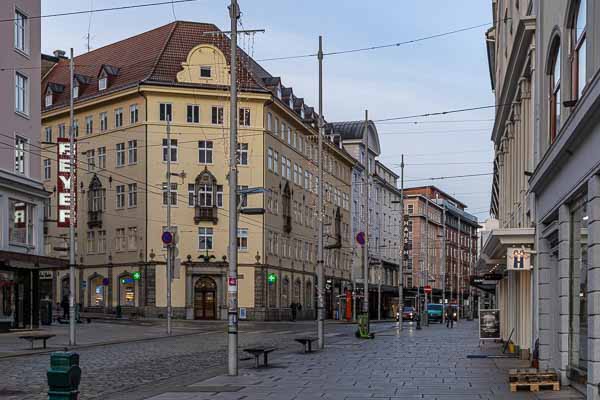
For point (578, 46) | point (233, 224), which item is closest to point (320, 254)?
point (233, 224)

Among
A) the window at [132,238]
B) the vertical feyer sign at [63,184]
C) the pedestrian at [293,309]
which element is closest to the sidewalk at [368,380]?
the vertical feyer sign at [63,184]

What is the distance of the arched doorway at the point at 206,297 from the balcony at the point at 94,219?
10.6 m

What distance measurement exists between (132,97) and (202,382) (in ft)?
175

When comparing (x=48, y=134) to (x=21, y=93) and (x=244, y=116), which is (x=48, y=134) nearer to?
(x=244, y=116)

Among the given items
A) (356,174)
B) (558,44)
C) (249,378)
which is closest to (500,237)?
(558,44)

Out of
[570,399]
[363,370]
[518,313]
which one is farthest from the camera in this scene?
[518,313]

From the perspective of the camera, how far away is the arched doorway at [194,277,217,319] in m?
69.9

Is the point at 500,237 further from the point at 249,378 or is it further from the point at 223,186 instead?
the point at 223,186

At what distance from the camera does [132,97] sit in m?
70.9

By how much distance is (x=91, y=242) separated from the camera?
75688 millimetres

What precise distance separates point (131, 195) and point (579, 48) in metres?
57.9

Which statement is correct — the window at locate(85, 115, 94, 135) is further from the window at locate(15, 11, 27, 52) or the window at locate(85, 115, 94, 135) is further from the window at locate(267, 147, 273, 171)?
the window at locate(15, 11, 27, 52)

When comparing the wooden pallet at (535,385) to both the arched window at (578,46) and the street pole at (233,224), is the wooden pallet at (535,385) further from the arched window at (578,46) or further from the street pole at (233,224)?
the street pole at (233,224)

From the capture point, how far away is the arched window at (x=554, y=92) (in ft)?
65.2
